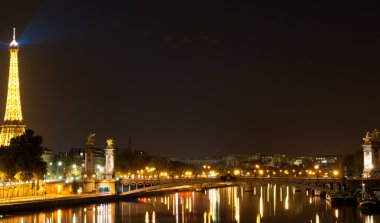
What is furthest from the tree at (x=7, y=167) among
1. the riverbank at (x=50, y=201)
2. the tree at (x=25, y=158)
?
the riverbank at (x=50, y=201)

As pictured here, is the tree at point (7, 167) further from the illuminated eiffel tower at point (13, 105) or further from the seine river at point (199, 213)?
the illuminated eiffel tower at point (13, 105)

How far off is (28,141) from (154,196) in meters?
26.8

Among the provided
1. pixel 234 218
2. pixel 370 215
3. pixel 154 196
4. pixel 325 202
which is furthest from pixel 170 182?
pixel 370 215

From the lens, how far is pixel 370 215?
70562mm

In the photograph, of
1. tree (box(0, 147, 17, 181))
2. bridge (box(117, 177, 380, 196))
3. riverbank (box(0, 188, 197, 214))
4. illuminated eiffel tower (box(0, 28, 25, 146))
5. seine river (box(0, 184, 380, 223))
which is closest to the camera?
seine river (box(0, 184, 380, 223))

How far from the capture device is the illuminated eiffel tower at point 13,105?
103 meters

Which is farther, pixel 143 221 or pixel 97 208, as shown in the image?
pixel 97 208

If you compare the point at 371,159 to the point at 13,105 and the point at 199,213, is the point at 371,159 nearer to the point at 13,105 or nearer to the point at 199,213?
the point at 199,213

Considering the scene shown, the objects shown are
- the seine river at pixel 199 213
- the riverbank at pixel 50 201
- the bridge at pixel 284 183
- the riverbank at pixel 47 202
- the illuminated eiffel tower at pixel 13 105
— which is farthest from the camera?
the illuminated eiffel tower at pixel 13 105

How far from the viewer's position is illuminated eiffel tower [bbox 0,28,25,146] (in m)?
103

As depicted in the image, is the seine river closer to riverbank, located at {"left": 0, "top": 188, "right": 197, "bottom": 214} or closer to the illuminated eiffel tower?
riverbank, located at {"left": 0, "top": 188, "right": 197, "bottom": 214}

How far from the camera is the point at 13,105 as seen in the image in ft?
341

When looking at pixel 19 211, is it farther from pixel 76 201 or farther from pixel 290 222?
pixel 290 222

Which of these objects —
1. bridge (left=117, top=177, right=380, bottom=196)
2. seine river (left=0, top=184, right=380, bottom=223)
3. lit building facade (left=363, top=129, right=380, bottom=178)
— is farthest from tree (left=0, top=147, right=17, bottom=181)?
lit building facade (left=363, top=129, right=380, bottom=178)
